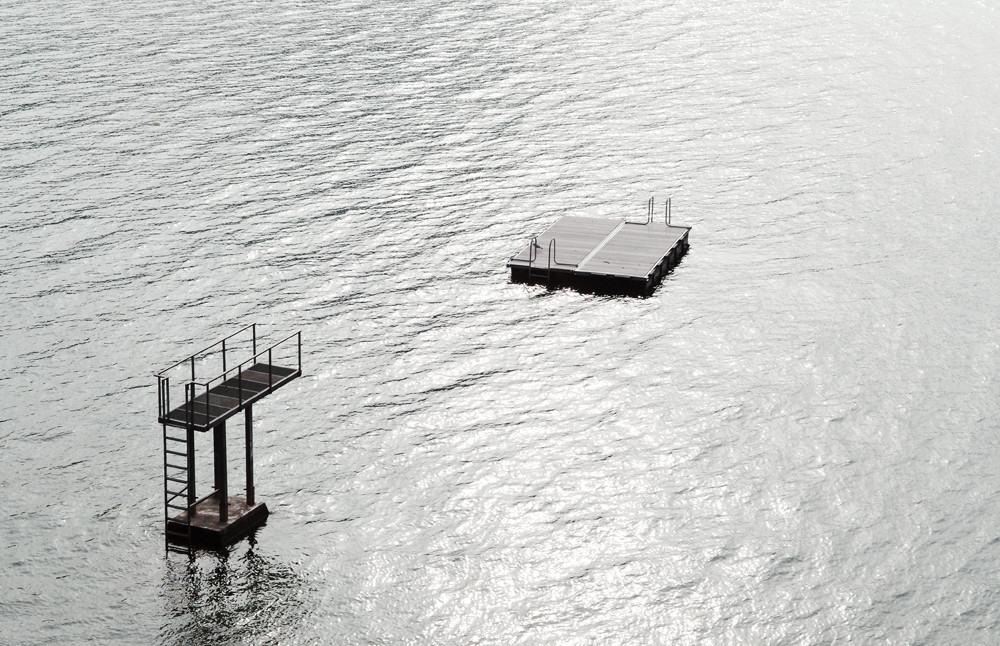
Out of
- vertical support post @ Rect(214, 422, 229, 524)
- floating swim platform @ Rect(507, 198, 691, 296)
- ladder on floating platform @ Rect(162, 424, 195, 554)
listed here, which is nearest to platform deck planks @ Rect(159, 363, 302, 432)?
ladder on floating platform @ Rect(162, 424, 195, 554)

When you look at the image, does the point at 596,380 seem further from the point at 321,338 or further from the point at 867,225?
the point at 867,225

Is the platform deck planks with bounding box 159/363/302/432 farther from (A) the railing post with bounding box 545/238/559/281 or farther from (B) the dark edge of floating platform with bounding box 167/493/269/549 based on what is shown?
(A) the railing post with bounding box 545/238/559/281

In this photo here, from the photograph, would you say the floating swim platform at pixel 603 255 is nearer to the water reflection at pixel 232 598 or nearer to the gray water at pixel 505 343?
the gray water at pixel 505 343

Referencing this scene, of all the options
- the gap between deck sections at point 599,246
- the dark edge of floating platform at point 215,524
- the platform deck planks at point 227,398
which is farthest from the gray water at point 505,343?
the platform deck planks at point 227,398

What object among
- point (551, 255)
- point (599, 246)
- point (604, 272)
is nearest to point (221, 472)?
point (604, 272)

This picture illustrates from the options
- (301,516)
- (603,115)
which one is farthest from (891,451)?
(603,115)

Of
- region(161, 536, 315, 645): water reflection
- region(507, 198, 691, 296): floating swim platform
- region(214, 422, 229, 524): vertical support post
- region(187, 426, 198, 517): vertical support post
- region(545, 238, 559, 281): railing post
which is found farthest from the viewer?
region(545, 238, 559, 281): railing post

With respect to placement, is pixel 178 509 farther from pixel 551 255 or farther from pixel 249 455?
pixel 551 255
